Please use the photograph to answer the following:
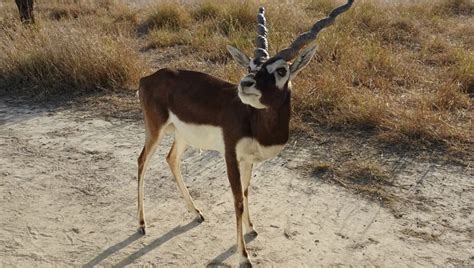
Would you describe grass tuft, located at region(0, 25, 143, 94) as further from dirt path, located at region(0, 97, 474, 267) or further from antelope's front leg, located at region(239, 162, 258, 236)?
antelope's front leg, located at region(239, 162, 258, 236)

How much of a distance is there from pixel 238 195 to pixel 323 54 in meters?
4.80

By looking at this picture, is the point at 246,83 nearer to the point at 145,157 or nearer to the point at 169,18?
the point at 145,157

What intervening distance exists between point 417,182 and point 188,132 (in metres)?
2.34

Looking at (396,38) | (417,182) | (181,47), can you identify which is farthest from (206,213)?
(396,38)

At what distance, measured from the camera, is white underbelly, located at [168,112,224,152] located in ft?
13.3

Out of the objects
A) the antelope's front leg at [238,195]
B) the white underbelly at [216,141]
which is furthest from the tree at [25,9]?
the antelope's front leg at [238,195]

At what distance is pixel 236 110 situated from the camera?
391 cm

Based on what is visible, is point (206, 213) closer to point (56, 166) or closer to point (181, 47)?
point (56, 166)

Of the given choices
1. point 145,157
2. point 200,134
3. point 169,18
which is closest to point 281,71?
point 200,134

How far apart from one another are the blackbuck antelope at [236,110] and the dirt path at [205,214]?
0.27 metres

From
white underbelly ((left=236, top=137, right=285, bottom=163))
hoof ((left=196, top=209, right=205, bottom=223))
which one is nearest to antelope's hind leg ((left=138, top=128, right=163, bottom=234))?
hoof ((left=196, top=209, right=205, bottom=223))

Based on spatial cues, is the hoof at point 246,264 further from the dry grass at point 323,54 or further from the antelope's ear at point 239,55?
the dry grass at point 323,54

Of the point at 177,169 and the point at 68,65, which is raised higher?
the point at 177,169

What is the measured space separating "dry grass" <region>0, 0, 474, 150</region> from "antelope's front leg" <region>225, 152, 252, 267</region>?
98.8 inches
